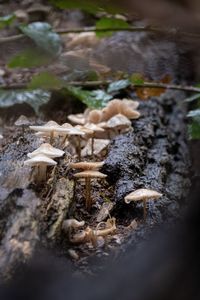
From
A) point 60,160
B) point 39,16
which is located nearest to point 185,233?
point 60,160

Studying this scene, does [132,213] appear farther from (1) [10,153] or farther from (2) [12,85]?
(2) [12,85]

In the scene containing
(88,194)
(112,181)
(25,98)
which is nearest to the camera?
(88,194)

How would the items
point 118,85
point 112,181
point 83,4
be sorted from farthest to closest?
point 118,85 < point 112,181 < point 83,4

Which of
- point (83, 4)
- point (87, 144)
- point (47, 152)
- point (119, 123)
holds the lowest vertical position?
point (87, 144)

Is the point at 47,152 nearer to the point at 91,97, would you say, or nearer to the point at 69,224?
the point at 69,224

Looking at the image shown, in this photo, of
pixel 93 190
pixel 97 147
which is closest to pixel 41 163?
pixel 93 190

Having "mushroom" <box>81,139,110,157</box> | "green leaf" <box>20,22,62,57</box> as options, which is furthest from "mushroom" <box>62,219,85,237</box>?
"green leaf" <box>20,22,62,57</box>
